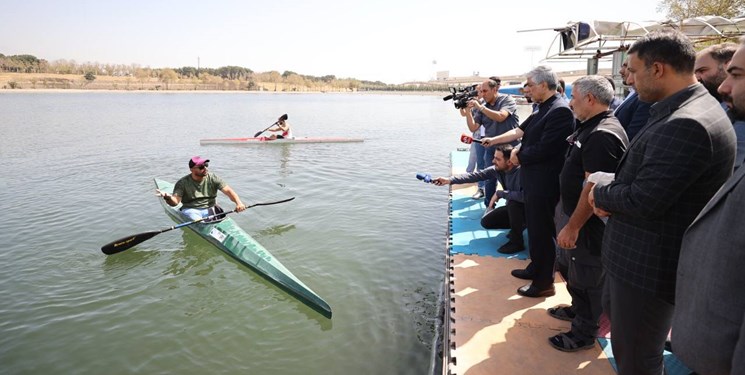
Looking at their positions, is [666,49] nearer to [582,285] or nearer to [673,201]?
[673,201]

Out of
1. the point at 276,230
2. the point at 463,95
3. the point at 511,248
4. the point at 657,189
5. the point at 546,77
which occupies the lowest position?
the point at 276,230

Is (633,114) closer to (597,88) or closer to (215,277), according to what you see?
(597,88)

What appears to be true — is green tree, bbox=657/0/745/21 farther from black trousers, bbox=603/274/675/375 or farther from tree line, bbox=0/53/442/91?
tree line, bbox=0/53/442/91

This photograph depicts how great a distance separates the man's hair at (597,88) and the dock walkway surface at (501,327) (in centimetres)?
192

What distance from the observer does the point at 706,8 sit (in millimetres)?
19641

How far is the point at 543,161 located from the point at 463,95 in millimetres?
3530

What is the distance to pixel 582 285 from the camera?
3.16 metres

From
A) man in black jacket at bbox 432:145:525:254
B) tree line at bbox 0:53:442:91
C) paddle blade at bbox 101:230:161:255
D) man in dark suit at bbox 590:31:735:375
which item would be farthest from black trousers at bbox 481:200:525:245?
tree line at bbox 0:53:442:91

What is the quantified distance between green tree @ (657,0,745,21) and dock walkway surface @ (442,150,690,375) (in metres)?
18.6

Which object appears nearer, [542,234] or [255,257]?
[542,234]

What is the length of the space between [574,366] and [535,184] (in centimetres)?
153

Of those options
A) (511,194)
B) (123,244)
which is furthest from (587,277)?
(123,244)

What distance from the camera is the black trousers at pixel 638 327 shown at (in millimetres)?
2155

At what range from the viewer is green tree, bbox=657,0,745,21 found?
61.6 ft
